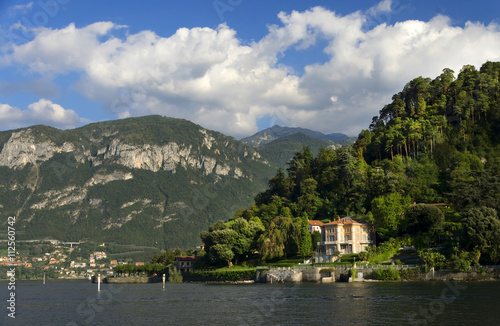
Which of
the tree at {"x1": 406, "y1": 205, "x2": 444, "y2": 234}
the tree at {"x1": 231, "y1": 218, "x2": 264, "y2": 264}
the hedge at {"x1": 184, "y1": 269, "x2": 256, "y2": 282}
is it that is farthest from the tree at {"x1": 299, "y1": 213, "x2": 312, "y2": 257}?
the tree at {"x1": 406, "y1": 205, "x2": 444, "y2": 234}

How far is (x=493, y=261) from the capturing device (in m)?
81.6

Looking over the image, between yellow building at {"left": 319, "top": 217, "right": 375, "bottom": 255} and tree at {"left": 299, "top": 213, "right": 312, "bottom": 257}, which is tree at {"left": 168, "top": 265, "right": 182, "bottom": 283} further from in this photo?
yellow building at {"left": 319, "top": 217, "right": 375, "bottom": 255}

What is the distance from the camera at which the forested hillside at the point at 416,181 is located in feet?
302

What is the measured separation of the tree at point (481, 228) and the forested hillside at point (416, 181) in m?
0.15

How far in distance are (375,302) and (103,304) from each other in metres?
34.5

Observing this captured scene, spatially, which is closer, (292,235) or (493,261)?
(493,261)

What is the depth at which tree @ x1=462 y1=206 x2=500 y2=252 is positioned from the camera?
265 ft

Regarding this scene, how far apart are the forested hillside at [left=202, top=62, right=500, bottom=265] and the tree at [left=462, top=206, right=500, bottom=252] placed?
0.15 metres

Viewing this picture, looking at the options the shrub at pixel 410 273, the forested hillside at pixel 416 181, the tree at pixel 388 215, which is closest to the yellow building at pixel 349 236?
the forested hillside at pixel 416 181

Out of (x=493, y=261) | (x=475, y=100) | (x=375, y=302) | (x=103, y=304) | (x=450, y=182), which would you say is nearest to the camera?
(x=375, y=302)

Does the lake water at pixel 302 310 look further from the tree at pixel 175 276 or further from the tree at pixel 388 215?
the tree at pixel 175 276

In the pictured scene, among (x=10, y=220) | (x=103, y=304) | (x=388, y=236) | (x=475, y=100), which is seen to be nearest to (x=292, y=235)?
(x=388, y=236)

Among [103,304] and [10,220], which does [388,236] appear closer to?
[103,304]

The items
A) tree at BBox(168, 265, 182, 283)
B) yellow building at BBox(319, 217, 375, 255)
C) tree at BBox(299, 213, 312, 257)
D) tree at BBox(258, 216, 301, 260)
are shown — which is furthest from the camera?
tree at BBox(168, 265, 182, 283)
